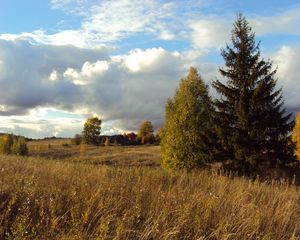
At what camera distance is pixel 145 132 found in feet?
453

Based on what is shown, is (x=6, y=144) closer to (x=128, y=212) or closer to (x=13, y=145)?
(x=13, y=145)

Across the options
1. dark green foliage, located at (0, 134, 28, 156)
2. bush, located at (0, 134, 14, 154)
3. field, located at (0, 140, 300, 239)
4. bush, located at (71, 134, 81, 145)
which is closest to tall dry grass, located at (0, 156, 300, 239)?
field, located at (0, 140, 300, 239)

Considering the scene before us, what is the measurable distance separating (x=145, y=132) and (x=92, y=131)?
1769 centimetres

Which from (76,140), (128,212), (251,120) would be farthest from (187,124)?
(76,140)

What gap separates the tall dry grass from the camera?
4309 mm

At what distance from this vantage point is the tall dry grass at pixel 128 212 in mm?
4309

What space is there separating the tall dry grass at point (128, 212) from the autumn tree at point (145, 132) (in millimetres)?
124666

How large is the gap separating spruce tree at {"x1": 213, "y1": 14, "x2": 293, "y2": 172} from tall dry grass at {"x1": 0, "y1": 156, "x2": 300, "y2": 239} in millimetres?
23618

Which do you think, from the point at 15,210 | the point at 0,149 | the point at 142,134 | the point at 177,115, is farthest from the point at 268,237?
the point at 142,134

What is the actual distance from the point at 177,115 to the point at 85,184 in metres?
31.7

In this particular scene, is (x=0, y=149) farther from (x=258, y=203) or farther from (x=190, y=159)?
(x=258, y=203)

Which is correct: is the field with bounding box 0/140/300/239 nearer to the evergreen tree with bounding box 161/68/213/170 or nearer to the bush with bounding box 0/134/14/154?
the evergreen tree with bounding box 161/68/213/170

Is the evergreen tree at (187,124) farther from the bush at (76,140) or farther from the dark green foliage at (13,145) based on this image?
the bush at (76,140)

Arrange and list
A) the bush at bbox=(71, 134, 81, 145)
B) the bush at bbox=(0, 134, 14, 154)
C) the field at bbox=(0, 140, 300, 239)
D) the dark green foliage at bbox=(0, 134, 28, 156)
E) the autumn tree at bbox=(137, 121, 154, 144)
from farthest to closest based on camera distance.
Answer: the autumn tree at bbox=(137, 121, 154, 144), the bush at bbox=(71, 134, 81, 145), the bush at bbox=(0, 134, 14, 154), the dark green foliage at bbox=(0, 134, 28, 156), the field at bbox=(0, 140, 300, 239)
